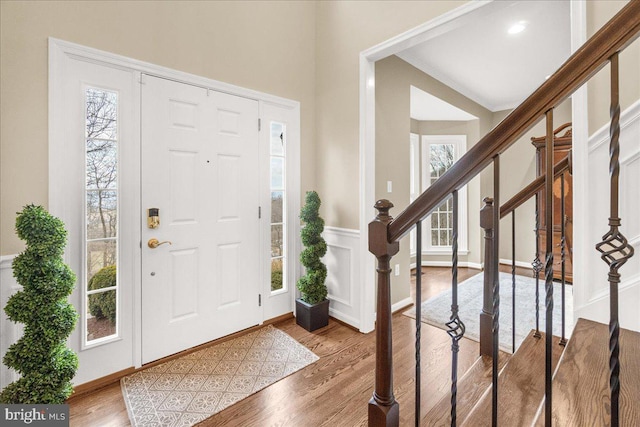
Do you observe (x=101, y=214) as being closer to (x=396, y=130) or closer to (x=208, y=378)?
(x=208, y=378)

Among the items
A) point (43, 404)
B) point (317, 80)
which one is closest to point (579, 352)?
point (43, 404)

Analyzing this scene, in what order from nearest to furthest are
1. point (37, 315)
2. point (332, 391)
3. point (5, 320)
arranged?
point (37, 315) → point (5, 320) → point (332, 391)

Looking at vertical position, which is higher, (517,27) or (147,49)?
(517,27)

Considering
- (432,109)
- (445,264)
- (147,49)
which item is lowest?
(445,264)

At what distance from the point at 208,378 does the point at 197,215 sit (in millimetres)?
1190

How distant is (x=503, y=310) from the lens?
10.3ft

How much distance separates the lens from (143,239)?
219 cm

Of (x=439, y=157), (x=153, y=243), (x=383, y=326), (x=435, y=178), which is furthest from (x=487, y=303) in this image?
(x=439, y=157)

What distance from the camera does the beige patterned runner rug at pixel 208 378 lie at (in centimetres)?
178

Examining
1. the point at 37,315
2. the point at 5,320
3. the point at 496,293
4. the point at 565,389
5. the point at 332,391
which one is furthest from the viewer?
the point at 332,391

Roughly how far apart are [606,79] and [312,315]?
2.53m

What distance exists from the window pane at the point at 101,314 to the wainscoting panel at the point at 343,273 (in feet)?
5.91

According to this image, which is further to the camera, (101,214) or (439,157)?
(439,157)

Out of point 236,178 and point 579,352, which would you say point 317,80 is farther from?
point 579,352
